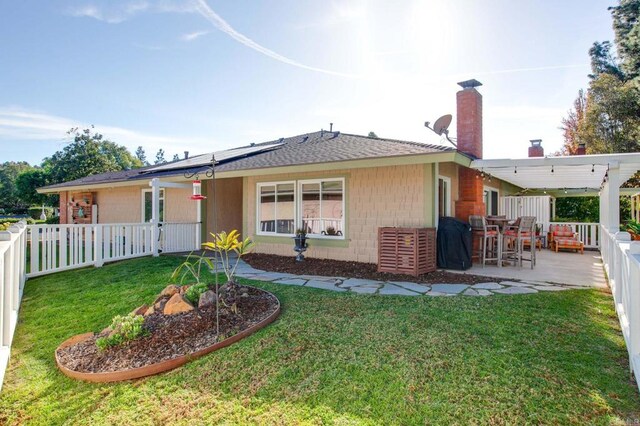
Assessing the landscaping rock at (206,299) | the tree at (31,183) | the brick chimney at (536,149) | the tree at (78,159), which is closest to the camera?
the landscaping rock at (206,299)

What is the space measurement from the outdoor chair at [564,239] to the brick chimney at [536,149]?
2611 mm

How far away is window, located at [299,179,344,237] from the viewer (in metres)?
8.46

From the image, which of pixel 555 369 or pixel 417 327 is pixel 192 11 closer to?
pixel 417 327

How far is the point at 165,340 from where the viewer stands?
3.66 m

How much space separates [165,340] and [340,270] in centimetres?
422

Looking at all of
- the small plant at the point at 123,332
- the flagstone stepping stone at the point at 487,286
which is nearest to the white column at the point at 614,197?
the flagstone stepping stone at the point at 487,286

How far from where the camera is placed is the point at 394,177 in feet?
25.2

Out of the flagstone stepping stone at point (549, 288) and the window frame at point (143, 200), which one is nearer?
the flagstone stepping stone at point (549, 288)

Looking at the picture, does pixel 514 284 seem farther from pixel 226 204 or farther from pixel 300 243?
pixel 226 204

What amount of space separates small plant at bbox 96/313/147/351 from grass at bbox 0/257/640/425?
1.54 ft

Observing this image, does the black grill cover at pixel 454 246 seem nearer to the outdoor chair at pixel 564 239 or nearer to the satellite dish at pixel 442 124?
the satellite dish at pixel 442 124

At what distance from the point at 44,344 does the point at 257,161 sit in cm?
625

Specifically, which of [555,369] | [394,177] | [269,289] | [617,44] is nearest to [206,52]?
[394,177]

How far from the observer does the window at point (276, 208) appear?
924 cm
